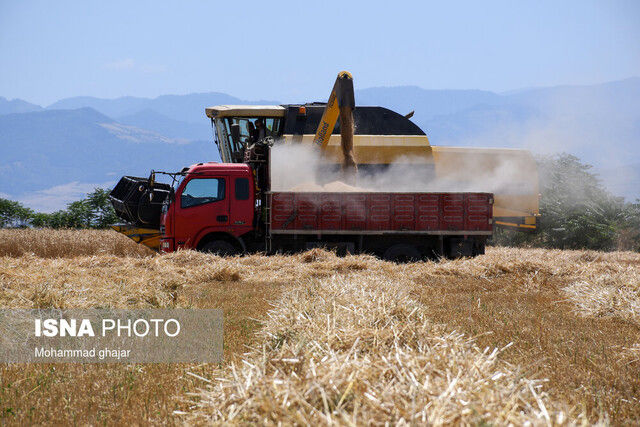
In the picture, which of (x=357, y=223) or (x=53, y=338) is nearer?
(x=53, y=338)

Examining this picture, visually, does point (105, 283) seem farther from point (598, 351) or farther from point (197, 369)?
point (598, 351)

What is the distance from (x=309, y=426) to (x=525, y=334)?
470cm

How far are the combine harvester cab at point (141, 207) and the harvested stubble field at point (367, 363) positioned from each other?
17.3 feet

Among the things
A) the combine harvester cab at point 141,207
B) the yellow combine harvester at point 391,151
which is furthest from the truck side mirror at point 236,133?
the combine harvester cab at point 141,207

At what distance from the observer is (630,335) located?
22.1 feet

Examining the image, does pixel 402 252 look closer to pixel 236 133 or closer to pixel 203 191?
pixel 203 191

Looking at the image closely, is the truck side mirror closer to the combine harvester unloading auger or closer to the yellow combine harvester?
the yellow combine harvester

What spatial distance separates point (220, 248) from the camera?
47.7 feet

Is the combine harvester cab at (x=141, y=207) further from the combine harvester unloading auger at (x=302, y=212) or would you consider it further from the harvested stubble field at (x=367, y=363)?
the harvested stubble field at (x=367, y=363)

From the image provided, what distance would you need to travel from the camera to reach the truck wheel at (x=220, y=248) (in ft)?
47.4

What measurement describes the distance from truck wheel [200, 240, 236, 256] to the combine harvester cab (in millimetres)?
1689

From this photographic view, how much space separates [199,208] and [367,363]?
37.8 feet

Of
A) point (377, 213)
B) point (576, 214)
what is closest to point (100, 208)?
point (377, 213)

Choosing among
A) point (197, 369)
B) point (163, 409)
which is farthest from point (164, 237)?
point (163, 409)
